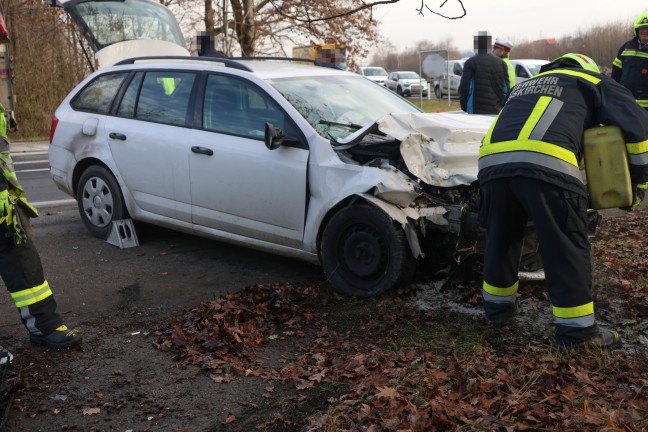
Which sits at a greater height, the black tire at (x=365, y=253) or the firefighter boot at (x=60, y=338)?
the black tire at (x=365, y=253)

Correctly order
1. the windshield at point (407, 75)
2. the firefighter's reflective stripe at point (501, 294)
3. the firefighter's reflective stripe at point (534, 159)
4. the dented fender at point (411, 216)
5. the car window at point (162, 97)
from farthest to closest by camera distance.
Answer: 1. the windshield at point (407, 75)
2. the car window at point (162, 97)
3. the dented fender at point (411, 216)
4. the firefighter's reflective stripe at point (501, 294)
5. the firefighter's reflective stripe at point (534, 159)

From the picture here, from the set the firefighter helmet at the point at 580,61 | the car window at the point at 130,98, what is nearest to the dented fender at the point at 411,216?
the firefighter helmet at the point at 580,61

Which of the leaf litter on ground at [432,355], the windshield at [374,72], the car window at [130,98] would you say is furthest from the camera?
the windshield at [374,72]

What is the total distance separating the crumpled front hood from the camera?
5.20m

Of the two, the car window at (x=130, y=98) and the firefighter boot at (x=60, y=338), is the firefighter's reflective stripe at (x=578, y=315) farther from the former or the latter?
the car window at (x=130, y=98)

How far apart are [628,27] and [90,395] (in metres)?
38.1

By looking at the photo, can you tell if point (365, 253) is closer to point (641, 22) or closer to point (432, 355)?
point (432, 355)

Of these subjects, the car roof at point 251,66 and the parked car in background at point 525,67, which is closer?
the car roof at point 251,66

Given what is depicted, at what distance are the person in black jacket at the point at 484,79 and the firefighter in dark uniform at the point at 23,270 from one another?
6275 millimetres

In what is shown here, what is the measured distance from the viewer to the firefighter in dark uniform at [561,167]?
3842mm

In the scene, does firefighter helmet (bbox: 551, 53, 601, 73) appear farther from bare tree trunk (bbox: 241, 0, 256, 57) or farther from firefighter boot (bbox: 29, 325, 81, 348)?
bare tree trunk (bbox: 241, 0, 256, 57)

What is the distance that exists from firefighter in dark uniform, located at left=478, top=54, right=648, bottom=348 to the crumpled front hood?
1.06m

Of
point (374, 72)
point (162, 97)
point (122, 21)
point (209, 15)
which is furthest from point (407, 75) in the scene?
point (162, 97)

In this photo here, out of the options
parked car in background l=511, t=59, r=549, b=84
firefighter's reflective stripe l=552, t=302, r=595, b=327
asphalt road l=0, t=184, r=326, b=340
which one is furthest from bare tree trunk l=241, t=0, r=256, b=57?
firefighter's reflective stripe l=552, t=302, r=595, b=327
